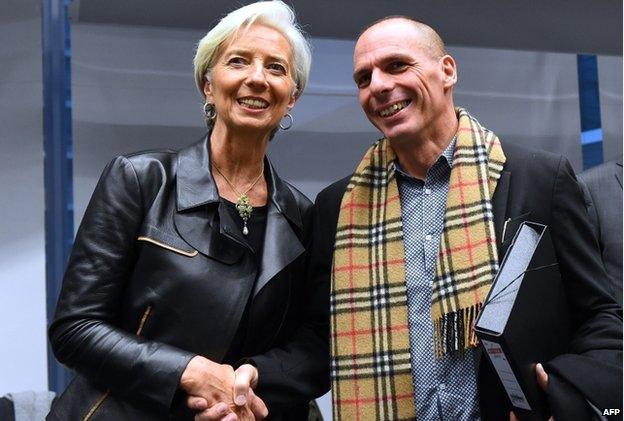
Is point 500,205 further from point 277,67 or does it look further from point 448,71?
point 277,67

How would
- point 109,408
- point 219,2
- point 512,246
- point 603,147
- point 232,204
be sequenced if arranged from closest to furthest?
point 512,246 < point 109,408 < point 232,204 < point 219,2 < point 603,147

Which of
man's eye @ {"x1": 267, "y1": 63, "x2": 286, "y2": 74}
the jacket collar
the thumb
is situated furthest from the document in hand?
man's eye @ {"x1": 267, "y1": 63, "x2": 286, "y2": 74}

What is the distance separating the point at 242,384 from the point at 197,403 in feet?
0.31

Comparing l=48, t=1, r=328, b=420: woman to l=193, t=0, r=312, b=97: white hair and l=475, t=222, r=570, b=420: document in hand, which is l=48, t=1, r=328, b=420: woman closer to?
l=193, t=0, r=312, b=97: white hair

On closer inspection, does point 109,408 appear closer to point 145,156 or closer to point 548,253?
A: point 145,156

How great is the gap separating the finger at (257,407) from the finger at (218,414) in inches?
2.8

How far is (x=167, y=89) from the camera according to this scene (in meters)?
4.34

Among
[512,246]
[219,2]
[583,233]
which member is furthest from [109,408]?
[219,2]

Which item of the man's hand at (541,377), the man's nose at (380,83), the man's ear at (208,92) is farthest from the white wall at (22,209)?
the man's hand at (541,377)

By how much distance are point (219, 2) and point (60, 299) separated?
2036mm

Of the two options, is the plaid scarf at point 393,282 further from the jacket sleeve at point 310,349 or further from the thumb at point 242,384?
the thumb at point 242,384

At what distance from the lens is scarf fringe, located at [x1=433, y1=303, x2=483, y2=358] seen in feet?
7.34

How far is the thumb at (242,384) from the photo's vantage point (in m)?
2.20

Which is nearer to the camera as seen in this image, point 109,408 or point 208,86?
point 109,408
